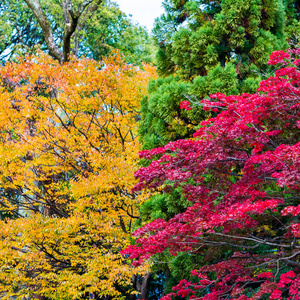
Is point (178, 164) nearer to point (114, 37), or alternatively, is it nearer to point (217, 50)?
point (217, 50)

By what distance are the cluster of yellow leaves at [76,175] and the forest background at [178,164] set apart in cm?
4

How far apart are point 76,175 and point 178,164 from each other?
13.5ft

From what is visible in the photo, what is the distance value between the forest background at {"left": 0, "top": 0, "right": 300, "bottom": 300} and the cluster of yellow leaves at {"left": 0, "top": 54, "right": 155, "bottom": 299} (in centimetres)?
4

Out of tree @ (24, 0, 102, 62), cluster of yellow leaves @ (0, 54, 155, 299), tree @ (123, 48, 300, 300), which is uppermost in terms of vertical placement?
tree @ (24, 0, 102, 62)

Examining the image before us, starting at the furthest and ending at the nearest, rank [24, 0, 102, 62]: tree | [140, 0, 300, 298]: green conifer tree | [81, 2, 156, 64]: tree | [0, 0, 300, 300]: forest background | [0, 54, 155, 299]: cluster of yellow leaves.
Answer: [81, 2, 156, 64]: tree, [24, 0, 102, 62]: tree, [0, 54, 155, 299]: cluster of yellow leaves, [140, 0, 300, 298]: green conifer tree, [0, 0, 300, 300]: forest background

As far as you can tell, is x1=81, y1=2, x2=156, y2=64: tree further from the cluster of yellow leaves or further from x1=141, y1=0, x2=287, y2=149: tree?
x1=141, y1=0, x2=287, y2=149: tree

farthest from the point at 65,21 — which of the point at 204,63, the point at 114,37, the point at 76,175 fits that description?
the point at 114,37

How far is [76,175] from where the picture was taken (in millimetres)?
7695

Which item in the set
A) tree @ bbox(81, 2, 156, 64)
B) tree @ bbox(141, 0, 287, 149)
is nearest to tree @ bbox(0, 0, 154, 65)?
tree @ bbox(81, 2, 156, 64)

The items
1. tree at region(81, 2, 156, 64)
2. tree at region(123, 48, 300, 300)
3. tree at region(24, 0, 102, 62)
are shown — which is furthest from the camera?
tree at region(81, 2, 156, 64)

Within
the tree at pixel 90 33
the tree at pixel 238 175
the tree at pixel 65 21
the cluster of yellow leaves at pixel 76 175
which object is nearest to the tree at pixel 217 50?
the cluster of yellow leaves at pixel 76 175

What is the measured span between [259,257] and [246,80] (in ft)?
9.91

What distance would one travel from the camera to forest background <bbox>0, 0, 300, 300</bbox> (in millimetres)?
3756

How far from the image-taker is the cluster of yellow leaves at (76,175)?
20.4ft
